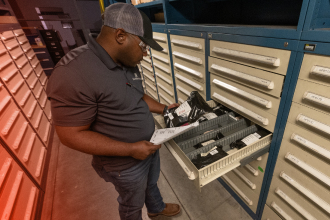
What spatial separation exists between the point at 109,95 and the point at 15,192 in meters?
1.35

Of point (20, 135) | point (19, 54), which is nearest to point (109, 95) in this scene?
point (20, 135)

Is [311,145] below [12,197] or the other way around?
the other way around

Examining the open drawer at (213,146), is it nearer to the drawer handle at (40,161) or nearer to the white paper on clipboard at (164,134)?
the white paper on clipboard at (164,134)

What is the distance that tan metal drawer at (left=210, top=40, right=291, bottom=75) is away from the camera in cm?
83

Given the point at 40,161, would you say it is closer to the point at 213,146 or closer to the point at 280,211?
the point at 213,146

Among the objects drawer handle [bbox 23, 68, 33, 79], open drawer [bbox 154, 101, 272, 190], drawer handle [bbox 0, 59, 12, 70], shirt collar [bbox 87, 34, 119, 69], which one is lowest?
open drawer [bbox 154, 101, 272, 190]

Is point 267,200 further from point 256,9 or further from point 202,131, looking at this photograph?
point 256,9

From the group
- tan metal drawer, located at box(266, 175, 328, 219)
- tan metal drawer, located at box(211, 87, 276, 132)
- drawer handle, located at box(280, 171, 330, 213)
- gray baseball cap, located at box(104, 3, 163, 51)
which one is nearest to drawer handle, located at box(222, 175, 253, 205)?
tan metal drawer, located at box(266, 175, 328, 219)

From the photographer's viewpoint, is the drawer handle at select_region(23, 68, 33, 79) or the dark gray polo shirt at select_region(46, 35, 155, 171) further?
the drawer handle at select_region(23, 68, 33, 79)

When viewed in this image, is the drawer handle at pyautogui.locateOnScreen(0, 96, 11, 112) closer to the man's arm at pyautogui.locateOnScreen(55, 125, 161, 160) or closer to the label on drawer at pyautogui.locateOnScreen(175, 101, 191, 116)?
the man's arm at pyautogui.locateOnScreen(55, 125, 161, 160)

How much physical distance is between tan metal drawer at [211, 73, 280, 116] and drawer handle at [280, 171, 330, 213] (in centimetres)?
40

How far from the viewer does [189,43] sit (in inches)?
56.4

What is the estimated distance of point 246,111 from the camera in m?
1.13

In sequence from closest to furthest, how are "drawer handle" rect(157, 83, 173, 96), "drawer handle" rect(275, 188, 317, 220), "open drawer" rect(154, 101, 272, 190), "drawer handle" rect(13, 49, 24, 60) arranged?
1. "open drawer" rect(154, 101, 272, 190)
2. "drawer handle" rect(275, 188, 317, 220)
3. "drawer handle" rect(157, 83, 173, 96)
4. "drawer handle" rect(13, 49, 24, 60)
